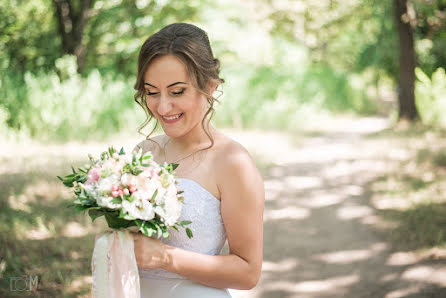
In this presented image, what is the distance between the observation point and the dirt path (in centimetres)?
509

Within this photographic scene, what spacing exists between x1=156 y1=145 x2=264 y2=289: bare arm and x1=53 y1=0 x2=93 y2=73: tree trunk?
10.9 meters

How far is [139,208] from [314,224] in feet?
17.6

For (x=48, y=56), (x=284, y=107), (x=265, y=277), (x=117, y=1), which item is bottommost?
(x=265, y=277)

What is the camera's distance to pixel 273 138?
478 inches

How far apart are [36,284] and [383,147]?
832cm

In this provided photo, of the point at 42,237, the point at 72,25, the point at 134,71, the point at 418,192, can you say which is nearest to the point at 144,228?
the point at 42,237

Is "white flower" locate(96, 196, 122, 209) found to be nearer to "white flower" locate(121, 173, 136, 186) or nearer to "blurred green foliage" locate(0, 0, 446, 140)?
"white flower" locate(121, 173, 136, 186)

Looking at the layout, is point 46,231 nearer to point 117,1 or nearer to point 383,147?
point 383,147

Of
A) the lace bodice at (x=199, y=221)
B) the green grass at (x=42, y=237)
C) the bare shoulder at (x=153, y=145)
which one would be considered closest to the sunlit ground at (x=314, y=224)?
the green grass at (x=42, y=237)

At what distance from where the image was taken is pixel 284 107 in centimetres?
1488

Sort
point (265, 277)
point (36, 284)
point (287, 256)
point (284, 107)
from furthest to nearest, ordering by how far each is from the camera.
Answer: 1. point (284, 107)
2. point (287, 256)
3. point (265, 277)
4. point (36, 284)

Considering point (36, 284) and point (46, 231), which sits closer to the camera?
point (36, 284)

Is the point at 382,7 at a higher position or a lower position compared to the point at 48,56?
higher

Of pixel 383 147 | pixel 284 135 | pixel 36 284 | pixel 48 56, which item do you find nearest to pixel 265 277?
pixel 36 284
